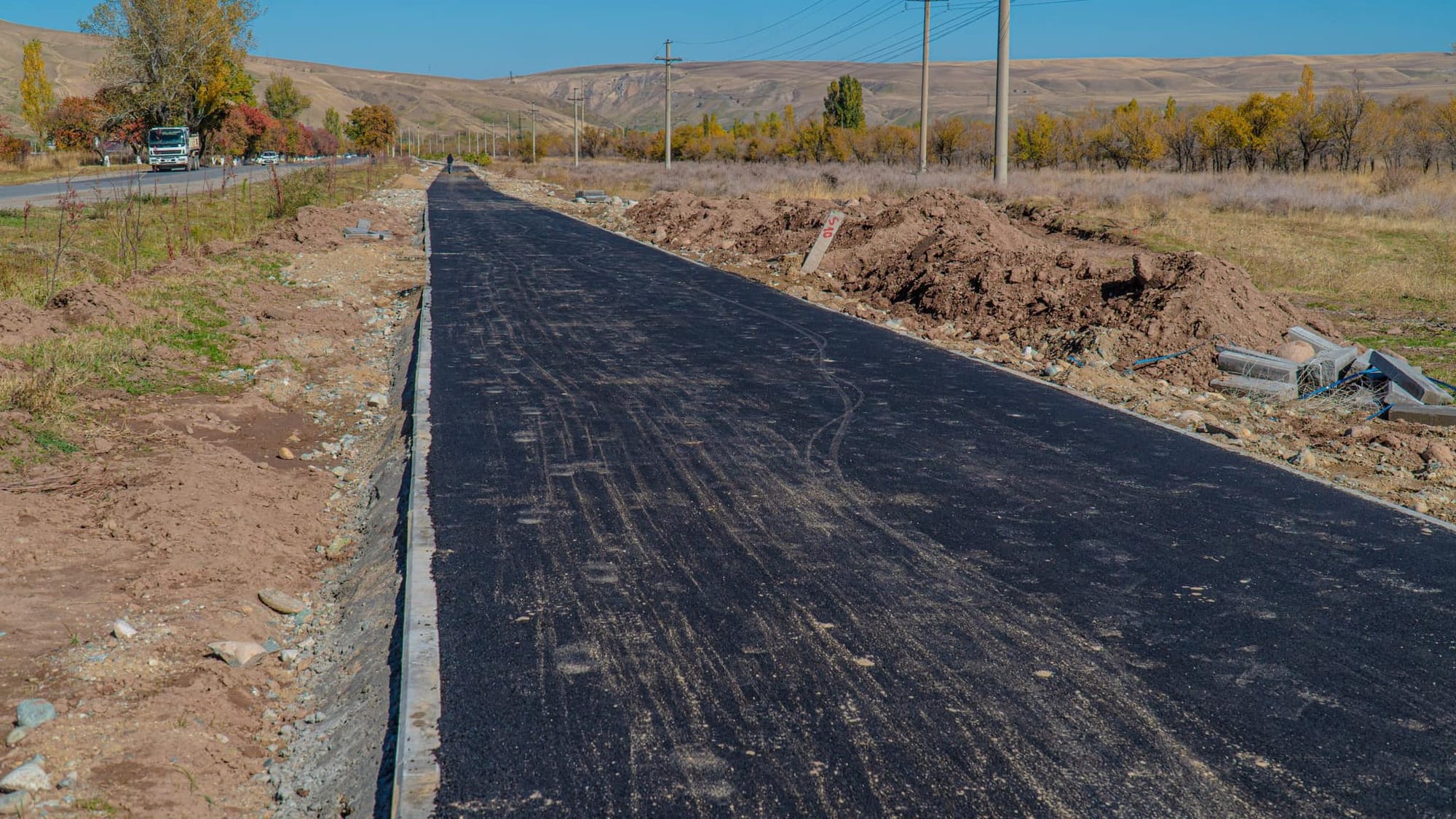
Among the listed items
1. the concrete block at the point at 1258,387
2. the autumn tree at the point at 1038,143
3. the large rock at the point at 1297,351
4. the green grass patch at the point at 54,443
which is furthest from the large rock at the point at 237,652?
the autumn tree at the point at 1038,143

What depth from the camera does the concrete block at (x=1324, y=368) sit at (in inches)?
409

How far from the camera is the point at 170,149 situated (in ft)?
149

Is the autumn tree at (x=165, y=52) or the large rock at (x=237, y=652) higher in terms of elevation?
the autumn tree at (x=165, y=52)

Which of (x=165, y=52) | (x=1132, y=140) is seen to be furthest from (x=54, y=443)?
(x=1132, y=140)

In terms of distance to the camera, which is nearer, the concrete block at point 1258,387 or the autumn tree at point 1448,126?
the concrete block at point 1258,387

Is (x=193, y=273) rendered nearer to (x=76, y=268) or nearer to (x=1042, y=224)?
(x=76, y=268)

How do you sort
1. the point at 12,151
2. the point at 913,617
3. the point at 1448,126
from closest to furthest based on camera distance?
the point at 913,617
the point at 12,151
the point at 1448,126

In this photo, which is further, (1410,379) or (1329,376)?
(1329,376)

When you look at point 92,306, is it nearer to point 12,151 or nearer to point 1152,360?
point 1152,360

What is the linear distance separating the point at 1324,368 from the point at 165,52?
48.1 meters

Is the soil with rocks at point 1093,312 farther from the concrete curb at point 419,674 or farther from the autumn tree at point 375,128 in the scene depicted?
the autumn tree at point 375,128

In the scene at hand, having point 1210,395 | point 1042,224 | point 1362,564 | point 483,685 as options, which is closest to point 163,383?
point 483,685

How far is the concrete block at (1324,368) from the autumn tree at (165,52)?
153 ft

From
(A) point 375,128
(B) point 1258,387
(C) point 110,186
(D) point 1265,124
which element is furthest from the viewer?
(A) point 375,128
